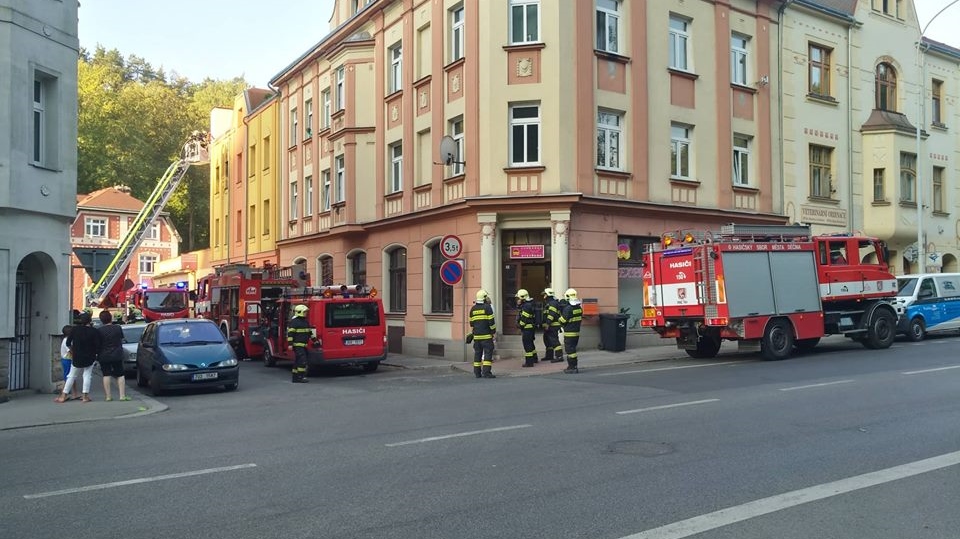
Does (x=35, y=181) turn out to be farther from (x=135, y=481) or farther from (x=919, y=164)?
(x=919, y=164)

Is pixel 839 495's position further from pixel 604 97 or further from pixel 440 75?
pixel 440 75

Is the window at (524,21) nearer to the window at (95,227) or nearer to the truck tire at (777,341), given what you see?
the truck tire at (777,341)

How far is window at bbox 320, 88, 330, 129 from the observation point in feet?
102

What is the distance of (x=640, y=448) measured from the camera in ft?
26.8

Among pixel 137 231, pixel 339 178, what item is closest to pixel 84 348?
pixel 339 178

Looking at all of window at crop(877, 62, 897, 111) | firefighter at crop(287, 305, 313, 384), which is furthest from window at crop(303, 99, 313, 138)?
window at crop(877, 62, 897, 111)

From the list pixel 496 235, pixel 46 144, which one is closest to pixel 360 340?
pixel 496 235

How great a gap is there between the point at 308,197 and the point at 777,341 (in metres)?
20.9

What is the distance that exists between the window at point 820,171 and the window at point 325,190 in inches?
693

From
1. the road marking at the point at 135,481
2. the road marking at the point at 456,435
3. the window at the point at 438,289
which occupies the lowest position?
the road marking at the point at 135,481

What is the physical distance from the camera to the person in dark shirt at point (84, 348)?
1384 centimetres

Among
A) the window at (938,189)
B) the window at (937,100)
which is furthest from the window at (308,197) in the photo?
the window at (937,100)

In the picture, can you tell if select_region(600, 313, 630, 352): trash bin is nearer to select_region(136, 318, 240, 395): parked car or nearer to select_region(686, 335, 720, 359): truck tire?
select_region(686, 335, 720, 359): truck tire

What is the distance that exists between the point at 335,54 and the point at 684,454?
79.2 ft
